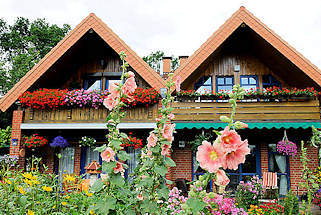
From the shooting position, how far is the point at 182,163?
9672mm

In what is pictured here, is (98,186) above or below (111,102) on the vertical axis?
below

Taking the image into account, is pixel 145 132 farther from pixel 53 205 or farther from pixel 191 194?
pixel 191 194

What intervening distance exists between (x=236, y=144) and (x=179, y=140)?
343 inches

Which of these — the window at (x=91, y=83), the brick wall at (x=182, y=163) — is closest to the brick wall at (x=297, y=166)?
the brick wall at (x=182, y=163)

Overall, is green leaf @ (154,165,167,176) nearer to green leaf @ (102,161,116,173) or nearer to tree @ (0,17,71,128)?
green leaf @ (102,161,116,173)

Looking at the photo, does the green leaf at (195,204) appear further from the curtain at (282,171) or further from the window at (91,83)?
the window at (91,83)

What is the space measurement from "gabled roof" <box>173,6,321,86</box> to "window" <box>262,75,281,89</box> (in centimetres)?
175

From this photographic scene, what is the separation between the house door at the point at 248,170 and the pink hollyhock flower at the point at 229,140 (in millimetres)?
9060

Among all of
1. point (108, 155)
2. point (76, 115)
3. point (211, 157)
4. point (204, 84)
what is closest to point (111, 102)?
point (108, 155)

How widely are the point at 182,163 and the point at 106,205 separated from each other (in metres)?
8.06

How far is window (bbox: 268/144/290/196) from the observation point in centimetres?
960

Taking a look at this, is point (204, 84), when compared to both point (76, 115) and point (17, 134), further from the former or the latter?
point (17, 134)

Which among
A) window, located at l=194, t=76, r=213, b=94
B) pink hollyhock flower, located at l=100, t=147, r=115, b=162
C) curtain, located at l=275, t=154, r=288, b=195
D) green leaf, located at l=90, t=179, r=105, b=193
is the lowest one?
Result: curtain, located at l=275, t=154, r=288, b=195

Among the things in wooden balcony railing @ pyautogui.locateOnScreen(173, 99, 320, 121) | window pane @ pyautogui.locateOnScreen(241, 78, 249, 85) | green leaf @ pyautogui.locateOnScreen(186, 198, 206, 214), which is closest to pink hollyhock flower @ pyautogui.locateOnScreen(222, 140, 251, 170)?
green leaf @ pyautogui.locateOnScreen(186, 198, 206, 214)
